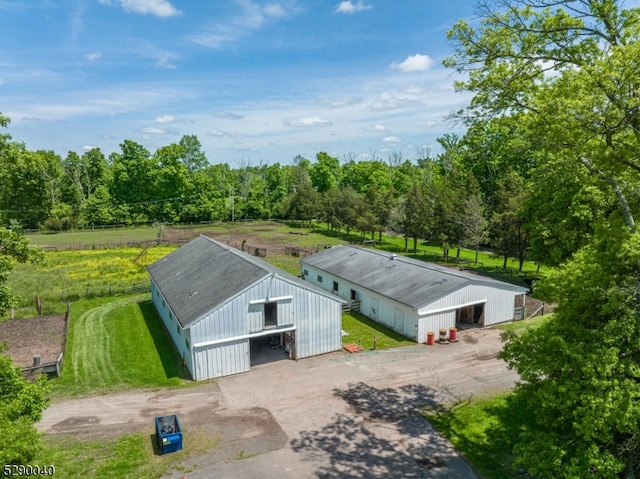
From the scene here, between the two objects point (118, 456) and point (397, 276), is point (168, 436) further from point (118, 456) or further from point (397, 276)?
point (397, 276)

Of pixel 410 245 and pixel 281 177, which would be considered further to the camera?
pixel 281 177

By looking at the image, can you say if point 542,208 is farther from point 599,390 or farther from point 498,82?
point 599,390

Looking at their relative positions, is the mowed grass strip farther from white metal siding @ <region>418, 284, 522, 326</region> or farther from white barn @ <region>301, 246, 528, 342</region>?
white metal siding @ <region>418, 284, 522, 326</region>

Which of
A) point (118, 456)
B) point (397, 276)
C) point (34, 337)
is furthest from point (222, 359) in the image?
point (397, 276)

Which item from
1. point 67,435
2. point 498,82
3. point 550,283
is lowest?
point 67,435

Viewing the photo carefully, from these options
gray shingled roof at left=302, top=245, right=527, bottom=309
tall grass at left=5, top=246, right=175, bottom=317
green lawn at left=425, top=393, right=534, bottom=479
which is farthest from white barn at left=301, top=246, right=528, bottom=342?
tall grass at left=5, top=246, right=175, bottom=317

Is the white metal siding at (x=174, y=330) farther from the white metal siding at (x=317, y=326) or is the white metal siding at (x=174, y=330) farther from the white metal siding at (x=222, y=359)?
the white metal siding at (x=317, y=326)

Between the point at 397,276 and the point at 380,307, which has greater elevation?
the point at 397,276

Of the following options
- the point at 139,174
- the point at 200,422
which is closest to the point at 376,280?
the point at 200,422
